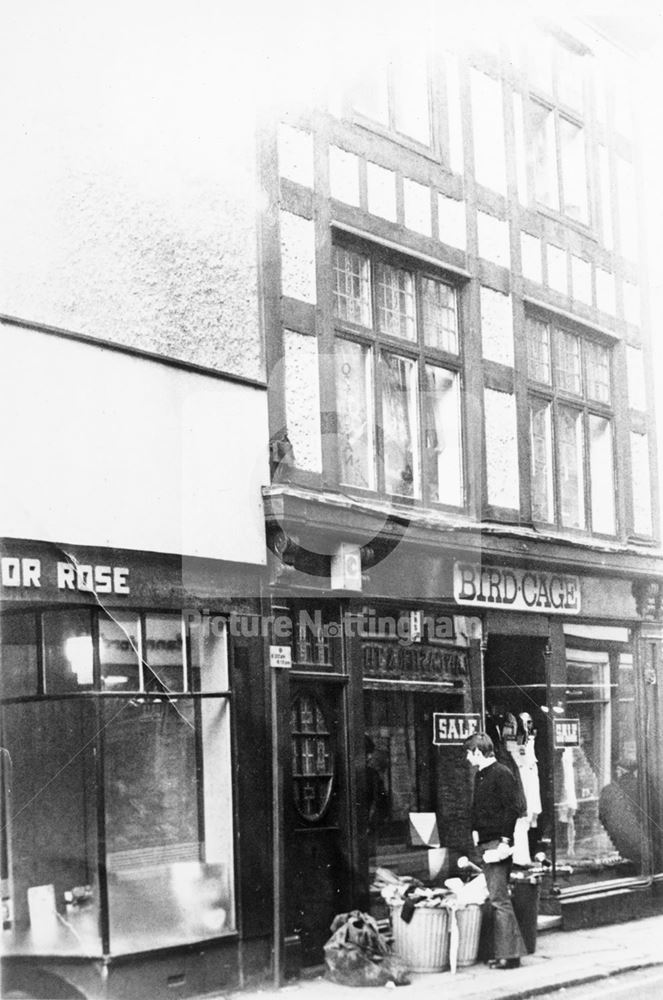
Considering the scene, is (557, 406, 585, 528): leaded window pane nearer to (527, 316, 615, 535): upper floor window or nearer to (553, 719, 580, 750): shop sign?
(527, 316, 615, 535): upper floor window

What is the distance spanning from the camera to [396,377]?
48.0 ft

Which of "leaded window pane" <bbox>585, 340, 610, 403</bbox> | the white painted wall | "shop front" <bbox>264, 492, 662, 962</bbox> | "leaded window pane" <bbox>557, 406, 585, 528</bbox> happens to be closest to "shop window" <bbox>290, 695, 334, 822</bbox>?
"shop front" <bbox>264, 492, 662, 962</bbox>

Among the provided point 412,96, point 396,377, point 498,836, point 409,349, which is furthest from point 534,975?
point 412,96

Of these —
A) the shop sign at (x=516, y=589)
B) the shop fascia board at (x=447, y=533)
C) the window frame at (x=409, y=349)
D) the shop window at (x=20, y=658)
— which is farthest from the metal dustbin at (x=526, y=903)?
the shop window at (x=20, y=658)

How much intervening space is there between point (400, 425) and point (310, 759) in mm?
3575

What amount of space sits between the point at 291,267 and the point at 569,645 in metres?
5.96

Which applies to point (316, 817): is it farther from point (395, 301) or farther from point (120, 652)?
point (395, 301)

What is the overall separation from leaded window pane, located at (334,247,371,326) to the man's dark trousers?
198 inches

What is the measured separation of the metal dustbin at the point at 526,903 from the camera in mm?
13383

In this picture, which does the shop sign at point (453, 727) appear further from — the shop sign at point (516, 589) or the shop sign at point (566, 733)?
the shop sign at point (566, 733)

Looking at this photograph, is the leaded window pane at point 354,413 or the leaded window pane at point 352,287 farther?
the leaded window pane at point 352,287

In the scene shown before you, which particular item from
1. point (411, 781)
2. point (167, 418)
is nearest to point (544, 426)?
point (411, 781)

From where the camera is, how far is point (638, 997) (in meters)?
11.4

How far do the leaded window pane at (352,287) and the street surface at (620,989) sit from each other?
20.6ft
